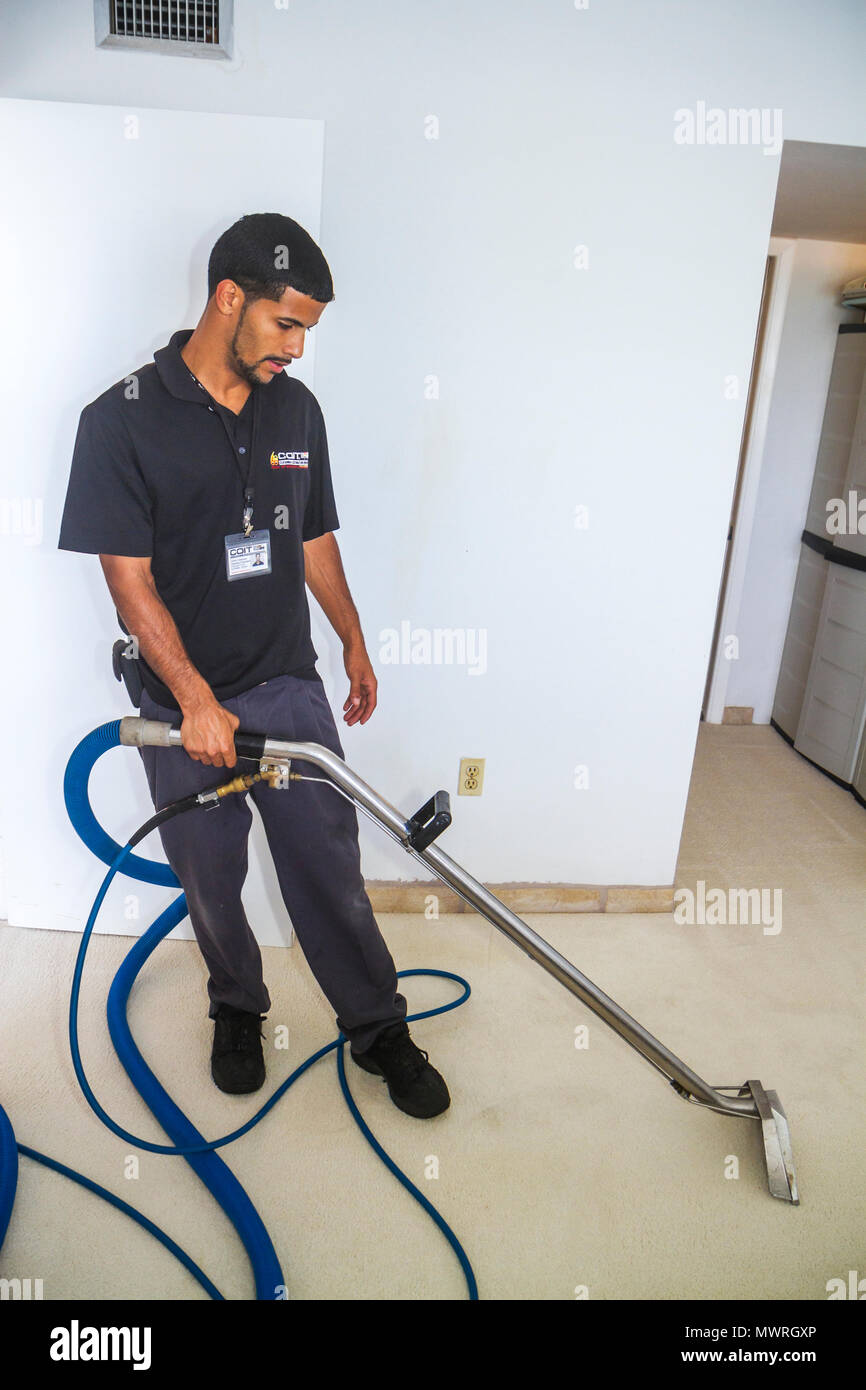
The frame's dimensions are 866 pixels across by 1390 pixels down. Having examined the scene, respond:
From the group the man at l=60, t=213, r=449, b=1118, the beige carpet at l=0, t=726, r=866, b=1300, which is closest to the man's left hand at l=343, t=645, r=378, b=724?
the man at l=60, t=213, r=449, b=1118

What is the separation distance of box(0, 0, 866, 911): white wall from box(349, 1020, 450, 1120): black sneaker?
70 centimetres

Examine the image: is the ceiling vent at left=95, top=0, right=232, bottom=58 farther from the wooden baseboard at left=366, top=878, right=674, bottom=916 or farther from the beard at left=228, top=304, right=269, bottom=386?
the wooden baseboard at left=366, top=878, right=674, bottom=916

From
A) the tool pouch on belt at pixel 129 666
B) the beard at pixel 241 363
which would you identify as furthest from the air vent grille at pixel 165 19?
the tool pouch on belt at pixel 129 666

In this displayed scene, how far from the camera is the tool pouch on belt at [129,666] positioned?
1799mm

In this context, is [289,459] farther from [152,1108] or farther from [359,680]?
Answer: [152,1108]

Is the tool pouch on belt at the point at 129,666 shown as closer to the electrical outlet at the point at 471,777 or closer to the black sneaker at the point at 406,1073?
the black sneaker at the point at 406,1073

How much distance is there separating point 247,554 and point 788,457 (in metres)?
2.93

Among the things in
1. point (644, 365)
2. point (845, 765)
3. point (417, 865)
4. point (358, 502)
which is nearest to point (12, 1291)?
point (417, 865)

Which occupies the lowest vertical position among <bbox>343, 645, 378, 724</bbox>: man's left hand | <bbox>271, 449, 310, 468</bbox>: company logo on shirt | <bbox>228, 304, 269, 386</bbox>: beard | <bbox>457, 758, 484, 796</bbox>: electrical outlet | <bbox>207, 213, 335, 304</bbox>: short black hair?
<bbox>457, 758, 484, 796</bbox>: electrical outlet

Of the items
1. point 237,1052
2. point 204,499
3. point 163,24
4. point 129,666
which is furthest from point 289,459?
point 237,1052

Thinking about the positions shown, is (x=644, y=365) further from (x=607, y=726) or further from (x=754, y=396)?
(x=754, y=396)

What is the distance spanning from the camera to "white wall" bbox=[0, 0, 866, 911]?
6.97ft

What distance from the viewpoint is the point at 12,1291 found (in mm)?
1581

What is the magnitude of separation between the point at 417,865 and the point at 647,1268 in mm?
1206
